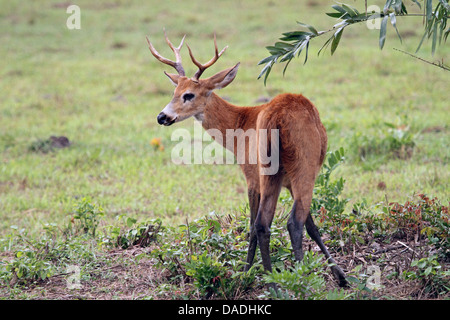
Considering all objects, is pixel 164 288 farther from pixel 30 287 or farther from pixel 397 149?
pixel 397 149

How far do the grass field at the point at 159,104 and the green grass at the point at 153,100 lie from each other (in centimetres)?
3

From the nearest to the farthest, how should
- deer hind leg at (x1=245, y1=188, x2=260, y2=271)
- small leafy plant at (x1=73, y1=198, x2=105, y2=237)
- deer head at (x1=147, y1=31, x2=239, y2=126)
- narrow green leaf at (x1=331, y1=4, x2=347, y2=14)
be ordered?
narrow green leaf at (x1=331, y1=4, x2=347, y2=14), deer hind leg at (x1=245, y1=188, x2=260, y2=271), deer head at (x1=147, y1=31, x2=239, y2=126), small leafy plant at (x1=73, y1=198, x2=105, y2=237)

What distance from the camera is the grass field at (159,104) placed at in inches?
263

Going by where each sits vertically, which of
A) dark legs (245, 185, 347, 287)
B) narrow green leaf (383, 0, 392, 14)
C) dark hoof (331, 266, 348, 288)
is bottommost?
dark hoof (331, 266, 348, 288)

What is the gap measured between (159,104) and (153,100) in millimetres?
366

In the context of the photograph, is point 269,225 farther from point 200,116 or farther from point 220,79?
point 220,79

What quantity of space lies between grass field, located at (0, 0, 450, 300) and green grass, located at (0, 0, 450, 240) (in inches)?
1.1

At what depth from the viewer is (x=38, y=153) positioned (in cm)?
832

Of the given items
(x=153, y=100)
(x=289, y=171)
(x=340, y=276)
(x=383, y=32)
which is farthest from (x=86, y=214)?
(x=153, y=100)

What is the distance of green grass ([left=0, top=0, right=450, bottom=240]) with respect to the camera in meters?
6.71

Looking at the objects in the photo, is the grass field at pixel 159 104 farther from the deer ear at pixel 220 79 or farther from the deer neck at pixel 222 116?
the deer ear at pixel 220 79

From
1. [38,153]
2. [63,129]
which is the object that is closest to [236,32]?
[63,129]

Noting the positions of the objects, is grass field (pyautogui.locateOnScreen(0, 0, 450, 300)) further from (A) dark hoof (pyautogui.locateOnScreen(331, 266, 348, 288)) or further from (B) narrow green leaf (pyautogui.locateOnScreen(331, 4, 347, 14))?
(B) narrow green leaf (pyautogui.locateOnScreen(331, 4, 347, 14))

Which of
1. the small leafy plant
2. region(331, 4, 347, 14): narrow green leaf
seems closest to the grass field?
the small leafy plant
